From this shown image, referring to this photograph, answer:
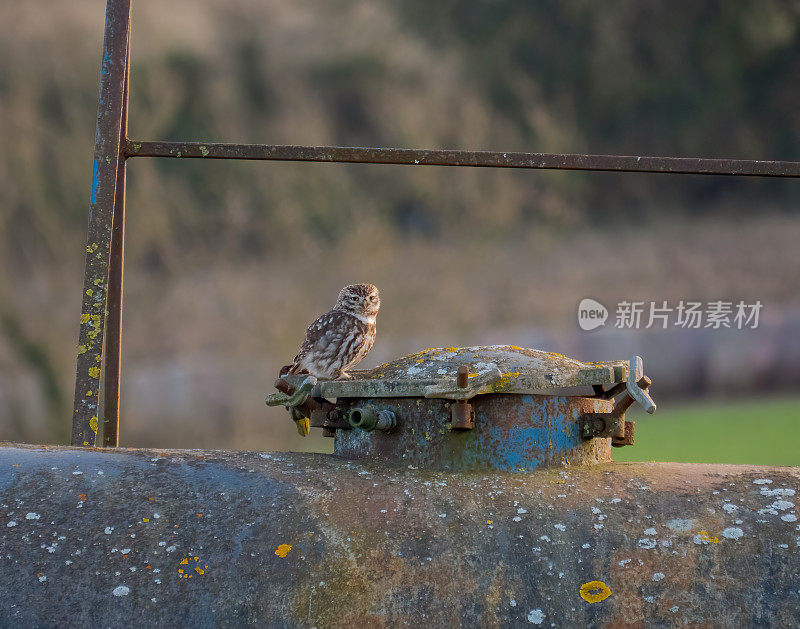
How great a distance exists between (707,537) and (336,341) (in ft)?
6.13

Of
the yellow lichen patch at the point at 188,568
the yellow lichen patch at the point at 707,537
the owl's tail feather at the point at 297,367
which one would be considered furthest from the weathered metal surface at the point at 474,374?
the owl's tail feather at the point at 297,367

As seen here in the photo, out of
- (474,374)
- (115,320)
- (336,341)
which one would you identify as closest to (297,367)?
(336,341)

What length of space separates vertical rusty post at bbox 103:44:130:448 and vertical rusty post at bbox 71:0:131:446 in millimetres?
91

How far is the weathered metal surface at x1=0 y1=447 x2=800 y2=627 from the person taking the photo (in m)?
1.82

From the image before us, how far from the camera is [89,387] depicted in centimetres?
277

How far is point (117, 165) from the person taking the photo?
290 centimetres

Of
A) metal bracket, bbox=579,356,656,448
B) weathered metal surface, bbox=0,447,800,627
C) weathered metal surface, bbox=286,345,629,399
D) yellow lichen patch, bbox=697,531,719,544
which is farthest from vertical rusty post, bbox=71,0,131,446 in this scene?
yellow lichen patch, bbox=697,531,719,544

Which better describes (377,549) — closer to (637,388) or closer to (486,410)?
(486,410)

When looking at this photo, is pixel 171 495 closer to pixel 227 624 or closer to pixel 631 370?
pixel 227 624

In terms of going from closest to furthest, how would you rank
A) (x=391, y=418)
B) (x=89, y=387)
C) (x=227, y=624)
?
(x=227, y=624) → (x=391, y=418) → (x=89, y=387)

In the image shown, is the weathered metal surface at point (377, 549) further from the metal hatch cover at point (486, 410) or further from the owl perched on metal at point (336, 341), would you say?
the owl perched on metal at point (336, 341)

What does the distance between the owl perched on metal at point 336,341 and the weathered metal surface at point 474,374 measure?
3.09 ft

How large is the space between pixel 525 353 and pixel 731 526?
740mm

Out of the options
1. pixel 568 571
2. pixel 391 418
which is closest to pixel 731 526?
pixel 568 571
